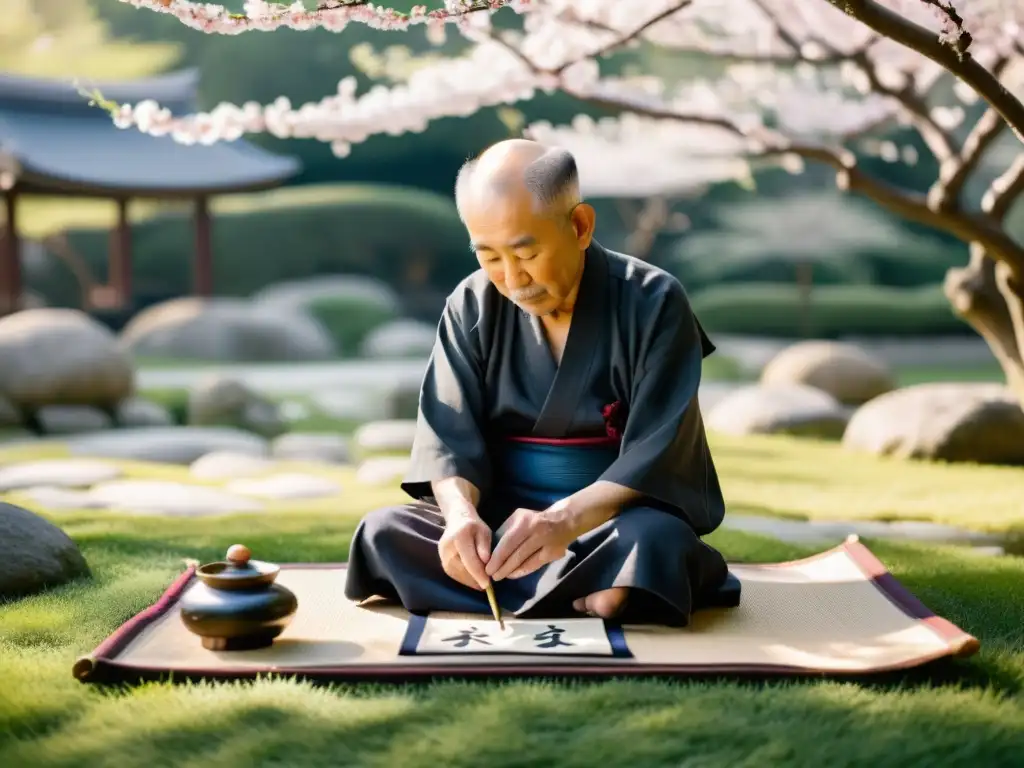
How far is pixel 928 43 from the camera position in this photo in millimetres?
3166

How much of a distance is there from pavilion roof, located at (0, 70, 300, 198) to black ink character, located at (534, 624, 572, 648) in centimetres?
1215

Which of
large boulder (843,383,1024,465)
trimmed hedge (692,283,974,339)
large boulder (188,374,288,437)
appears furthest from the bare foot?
trimmed hedge (692,283,974,339)

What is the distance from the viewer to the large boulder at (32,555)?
3.24m

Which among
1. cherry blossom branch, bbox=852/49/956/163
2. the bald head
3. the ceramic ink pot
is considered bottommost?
the ceramic ink pot

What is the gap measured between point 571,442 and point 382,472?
3.30 m

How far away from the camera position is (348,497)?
544 cm

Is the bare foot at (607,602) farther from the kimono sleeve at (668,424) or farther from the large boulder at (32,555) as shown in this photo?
the large boulder at (32,555)

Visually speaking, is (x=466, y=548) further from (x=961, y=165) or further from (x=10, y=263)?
(x=10, y=263)

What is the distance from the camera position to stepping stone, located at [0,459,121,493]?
5609mm

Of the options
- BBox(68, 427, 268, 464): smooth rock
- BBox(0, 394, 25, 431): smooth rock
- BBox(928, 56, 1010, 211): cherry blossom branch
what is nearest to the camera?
BBox(928, 56, 1010, 211): cherry blossom branch

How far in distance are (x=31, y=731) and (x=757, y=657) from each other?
1.40m

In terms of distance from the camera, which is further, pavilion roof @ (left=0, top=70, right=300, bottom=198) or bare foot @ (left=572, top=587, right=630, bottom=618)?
pavilion roof @ (left=0, top=70, right=300, bottom=198)

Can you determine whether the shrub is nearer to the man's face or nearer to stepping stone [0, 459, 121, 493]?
stepping stone [0, 459, 121, 493]

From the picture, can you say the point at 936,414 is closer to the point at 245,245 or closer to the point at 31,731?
the point at 31,731
